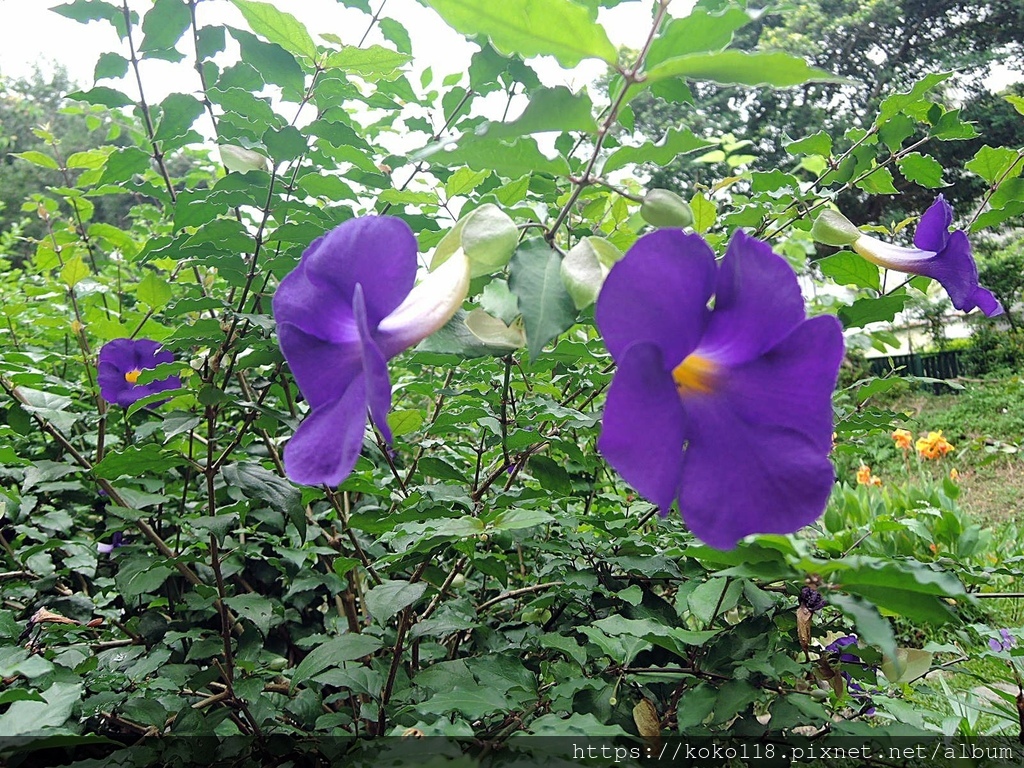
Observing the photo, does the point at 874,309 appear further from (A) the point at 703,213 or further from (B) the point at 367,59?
(B) the point at 367,59

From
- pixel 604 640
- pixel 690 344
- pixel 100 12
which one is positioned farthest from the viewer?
pixel 100 12

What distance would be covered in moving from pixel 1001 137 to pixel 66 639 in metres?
14.6

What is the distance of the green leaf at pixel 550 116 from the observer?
0.43 m

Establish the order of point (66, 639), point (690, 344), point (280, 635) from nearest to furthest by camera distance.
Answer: point (690, 344) < point (66, 639) < point (280, 635)

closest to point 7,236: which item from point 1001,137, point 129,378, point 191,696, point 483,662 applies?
point 129,378

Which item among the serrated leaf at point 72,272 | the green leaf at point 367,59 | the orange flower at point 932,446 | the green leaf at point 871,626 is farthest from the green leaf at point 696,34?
the orange flower at point 932,446

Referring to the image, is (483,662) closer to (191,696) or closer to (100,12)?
(191,696)

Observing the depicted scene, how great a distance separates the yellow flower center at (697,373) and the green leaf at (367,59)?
641 mm

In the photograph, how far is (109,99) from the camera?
1060mm

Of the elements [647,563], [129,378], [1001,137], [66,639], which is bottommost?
[66,639]

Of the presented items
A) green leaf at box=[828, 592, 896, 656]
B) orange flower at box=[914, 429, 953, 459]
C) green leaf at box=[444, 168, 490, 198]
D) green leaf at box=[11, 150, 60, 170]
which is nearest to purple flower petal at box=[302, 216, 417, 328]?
green leaf at box=[828, 592, 896, 656]

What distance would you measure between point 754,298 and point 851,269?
1.75 feet

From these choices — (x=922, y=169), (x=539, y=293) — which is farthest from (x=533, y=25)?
(x=922, y=169)

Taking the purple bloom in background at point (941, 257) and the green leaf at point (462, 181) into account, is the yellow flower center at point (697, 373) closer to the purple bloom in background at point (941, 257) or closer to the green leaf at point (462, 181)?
the purple bloom in background at point (941, 257)
